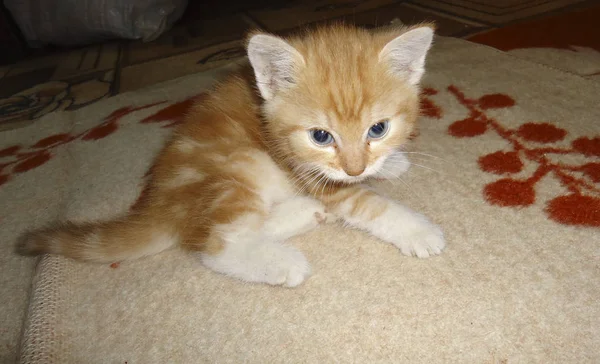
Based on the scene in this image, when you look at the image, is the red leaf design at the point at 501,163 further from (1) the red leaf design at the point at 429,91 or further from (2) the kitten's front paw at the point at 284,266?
(2) the kitten's front paw at the point at 284,266

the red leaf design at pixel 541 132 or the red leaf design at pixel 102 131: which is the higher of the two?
the red leaf design at pixel 541 132

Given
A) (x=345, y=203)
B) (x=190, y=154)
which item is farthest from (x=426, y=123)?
(x=190, y=154)

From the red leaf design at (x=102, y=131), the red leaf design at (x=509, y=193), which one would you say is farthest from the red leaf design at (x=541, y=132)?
the red leaf design at (x=102, y=131)

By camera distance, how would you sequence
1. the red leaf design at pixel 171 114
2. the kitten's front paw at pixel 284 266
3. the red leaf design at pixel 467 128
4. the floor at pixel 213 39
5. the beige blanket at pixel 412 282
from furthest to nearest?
the floor at pixel 213 39 < the red leaf design at pixel 171 114 < the red leaf design at pixel 467 128 < the kitten's front paw at pixel 284 266 < the beige blanket at pixel 412 282

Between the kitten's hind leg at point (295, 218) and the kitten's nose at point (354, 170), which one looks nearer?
the kitten's nose at point (354, 170)

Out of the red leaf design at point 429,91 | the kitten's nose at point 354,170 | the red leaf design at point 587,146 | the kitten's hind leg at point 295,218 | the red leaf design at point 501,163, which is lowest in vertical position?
the red leaf design at point 429,91

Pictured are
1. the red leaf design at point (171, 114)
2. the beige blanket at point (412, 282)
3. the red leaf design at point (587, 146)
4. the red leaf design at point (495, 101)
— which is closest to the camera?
the beige blanket at point (412, 282)

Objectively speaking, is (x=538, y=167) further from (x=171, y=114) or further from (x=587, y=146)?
(x=171, y=114)

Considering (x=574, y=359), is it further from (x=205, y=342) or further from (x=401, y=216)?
(x=205, y=342)
